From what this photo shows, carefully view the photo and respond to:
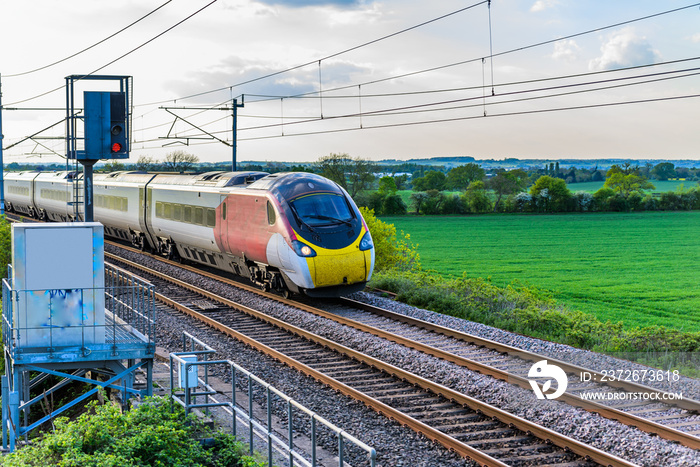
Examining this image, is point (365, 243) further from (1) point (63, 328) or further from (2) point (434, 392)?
(1) point (63, 328)

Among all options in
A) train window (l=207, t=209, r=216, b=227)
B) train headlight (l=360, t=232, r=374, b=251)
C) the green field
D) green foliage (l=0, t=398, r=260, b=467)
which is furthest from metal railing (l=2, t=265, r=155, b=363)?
the green field

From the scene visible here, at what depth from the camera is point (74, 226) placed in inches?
432

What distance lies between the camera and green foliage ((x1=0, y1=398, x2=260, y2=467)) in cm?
791

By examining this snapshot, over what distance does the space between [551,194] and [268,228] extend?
6868 centimetres

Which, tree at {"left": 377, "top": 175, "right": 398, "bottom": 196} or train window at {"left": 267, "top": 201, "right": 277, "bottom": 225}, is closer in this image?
train window at {"left": 267, "top": 201, "right": 277, "bottom": 225}

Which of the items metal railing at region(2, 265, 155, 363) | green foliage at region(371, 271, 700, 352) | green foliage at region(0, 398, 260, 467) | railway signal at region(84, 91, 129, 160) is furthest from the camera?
railway signal at region(84, 91, 129, 160)

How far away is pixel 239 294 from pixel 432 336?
7.08m

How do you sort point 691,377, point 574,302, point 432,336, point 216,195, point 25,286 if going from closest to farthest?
1. point 25,286
2. point 691,377
3. point 432,336
4. point 216,195
5. point 574,302

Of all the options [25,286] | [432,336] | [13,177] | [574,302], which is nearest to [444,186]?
[13,177]

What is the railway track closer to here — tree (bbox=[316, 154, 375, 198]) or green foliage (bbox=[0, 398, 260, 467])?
green foliage (bbox=[0, 398, 260, 467])

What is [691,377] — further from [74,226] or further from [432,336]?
[74,226]

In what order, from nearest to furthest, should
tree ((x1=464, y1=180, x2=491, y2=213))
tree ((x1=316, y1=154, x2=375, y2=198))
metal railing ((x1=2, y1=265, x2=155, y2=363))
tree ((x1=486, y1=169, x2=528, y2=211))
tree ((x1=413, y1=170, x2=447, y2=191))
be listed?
metal railing ((x1=2, y1=265, x2=155, y2=363)) → tree ((x1=316, y1=154, x2=375, y2=198)) → tree ((x1=464, y1=180, x2=491, y2=213)) → tree ((x1=486, y1=169, x2=528, y2=211)) → tree ((x1=413, y1=170, x2=447, y2=191))

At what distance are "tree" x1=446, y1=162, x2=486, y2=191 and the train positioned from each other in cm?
6311

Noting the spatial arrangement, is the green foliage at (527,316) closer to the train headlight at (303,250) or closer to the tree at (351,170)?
the train headlight at (303,250)
